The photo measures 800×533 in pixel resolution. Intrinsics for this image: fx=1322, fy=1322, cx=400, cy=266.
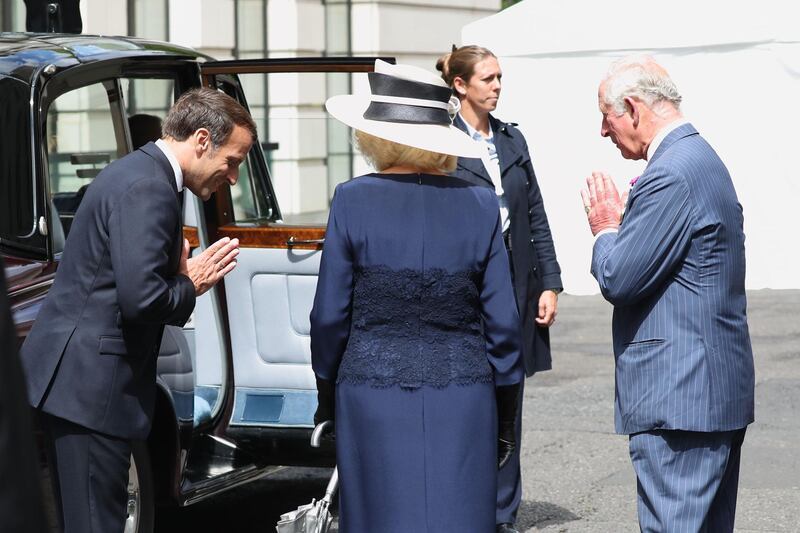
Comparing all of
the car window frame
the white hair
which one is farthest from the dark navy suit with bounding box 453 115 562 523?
the white hair

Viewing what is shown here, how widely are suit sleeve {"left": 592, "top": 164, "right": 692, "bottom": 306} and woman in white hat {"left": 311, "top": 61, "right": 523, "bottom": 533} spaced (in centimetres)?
34

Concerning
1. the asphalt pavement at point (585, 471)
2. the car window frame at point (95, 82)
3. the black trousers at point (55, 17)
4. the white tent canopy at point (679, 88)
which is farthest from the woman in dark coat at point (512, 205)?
the white tent canopy at point (679, 88)

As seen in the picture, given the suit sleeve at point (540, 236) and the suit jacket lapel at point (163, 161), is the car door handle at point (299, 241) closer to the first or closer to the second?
the suit sleeve at point (540, 236)

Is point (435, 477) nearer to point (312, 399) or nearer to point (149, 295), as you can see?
point (149, 295)

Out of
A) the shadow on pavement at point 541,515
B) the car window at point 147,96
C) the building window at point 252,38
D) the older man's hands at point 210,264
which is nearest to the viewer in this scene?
the older man's hands at point 210,264

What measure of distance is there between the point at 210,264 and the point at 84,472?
29.0 inches

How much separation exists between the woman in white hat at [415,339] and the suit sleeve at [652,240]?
34 cm

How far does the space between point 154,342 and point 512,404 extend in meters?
1.08

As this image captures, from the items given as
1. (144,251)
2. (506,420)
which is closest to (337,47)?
(506,420)

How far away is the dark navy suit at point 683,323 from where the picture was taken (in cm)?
382

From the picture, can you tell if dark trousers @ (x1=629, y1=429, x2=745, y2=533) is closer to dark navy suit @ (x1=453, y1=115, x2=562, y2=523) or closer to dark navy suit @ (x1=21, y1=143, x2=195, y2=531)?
dark navy suit @ (x1=21, y1=143, x2=195, y2=531)

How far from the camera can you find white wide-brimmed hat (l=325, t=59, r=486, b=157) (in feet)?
12.6

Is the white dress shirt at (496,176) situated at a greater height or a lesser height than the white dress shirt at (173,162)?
lesser

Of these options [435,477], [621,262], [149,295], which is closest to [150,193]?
[149,295]
